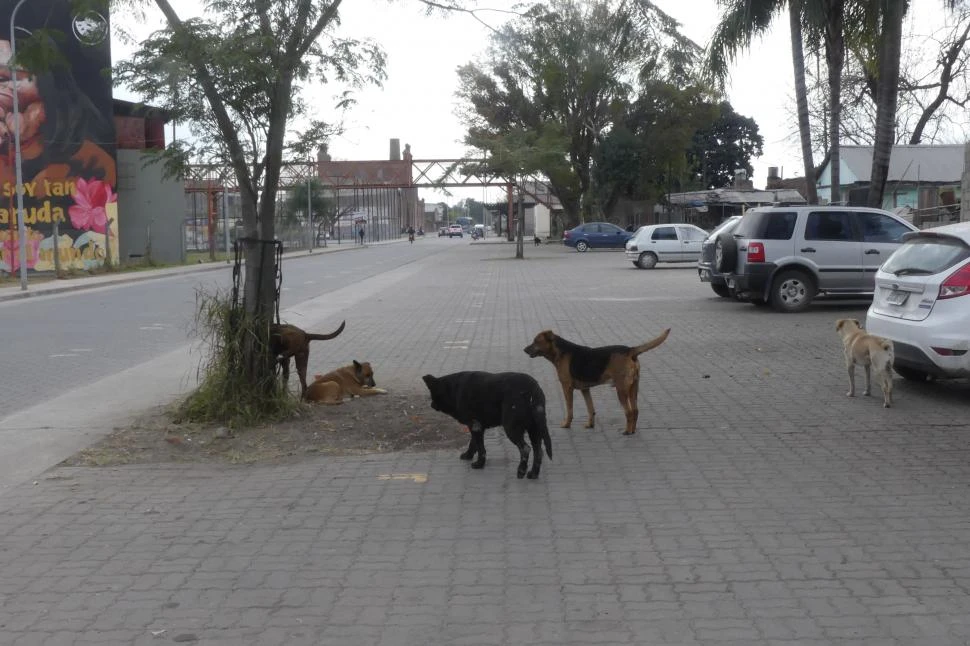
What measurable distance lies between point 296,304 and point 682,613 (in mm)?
18066

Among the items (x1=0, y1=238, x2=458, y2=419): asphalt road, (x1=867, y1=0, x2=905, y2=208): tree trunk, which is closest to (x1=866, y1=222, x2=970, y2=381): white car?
(x1=0, y1=238, x2=458, y2=419): asphalt road

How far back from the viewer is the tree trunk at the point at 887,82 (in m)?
17.1

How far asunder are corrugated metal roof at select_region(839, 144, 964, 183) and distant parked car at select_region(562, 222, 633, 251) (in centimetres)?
1117

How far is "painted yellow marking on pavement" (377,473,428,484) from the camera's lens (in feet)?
22.8

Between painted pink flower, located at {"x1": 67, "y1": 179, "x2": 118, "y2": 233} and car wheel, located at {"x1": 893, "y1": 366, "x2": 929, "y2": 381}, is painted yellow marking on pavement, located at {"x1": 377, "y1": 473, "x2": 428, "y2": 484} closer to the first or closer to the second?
car wheel, located at {"x1": 893, "y1": 366, "x2": 929, "y2": 381}

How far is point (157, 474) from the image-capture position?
23.9 ft

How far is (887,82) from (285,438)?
14070 millimetres

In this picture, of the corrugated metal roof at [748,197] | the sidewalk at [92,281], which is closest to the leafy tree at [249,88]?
the sidewalk at [92,281]

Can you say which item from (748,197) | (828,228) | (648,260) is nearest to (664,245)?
(648,260)

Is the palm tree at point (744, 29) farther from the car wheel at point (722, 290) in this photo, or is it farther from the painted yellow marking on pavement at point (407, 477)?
the painted yellow marking on pavement at point (407, 477)

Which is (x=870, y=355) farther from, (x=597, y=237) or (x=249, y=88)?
(x=597, y=237)

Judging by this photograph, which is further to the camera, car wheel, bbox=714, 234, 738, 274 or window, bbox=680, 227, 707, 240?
window, bbox=680, 227, 707, 240

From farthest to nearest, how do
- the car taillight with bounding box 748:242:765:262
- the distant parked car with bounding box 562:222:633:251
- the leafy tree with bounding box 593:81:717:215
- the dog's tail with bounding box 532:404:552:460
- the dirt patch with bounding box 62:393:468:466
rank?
the leafy tree with bounding box 593:81:717:215, the distant parked car with bounding box 562:222:633:251, the car taillight with bounding box 748:242:765:262, the dirt patch with bounding box 62:393:468:466, the dog's tail with bounding box 532:404:552:460

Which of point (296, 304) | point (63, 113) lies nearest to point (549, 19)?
point (296, 304)
